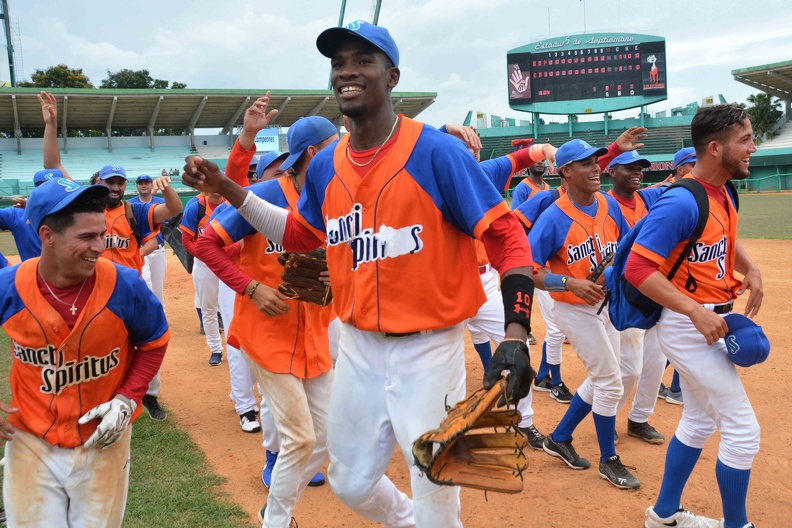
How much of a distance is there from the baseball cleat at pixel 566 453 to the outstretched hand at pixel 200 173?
3401 mm

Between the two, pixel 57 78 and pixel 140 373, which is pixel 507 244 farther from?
pixel 57 78

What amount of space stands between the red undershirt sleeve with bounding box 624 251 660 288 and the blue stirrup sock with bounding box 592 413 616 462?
1.53 m

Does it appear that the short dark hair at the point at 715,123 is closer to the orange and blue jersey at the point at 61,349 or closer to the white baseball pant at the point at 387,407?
the white baseball pant at the point at 387,407

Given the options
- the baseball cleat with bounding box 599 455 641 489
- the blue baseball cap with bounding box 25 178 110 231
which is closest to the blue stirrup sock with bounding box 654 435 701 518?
the baseball cleat with bounding box 599 455 641 489

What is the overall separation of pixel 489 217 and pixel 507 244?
0.44 ft

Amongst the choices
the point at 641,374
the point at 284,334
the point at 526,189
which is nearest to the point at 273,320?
the point at 284,334

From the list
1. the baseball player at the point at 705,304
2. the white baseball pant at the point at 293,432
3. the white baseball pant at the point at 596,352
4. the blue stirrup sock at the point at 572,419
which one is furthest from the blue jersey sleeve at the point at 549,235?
the white baseball pant at the point at 293,432

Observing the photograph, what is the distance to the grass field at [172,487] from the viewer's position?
4.26m

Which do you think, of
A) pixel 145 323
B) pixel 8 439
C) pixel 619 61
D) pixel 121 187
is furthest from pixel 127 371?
pixel 619 61

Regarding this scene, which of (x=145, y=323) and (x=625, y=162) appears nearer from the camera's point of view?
(x=145, y=323)

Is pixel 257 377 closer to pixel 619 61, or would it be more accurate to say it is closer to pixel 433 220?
pixel 433 220

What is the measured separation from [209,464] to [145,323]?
249 centimetres

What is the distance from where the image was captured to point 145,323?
10.5ft

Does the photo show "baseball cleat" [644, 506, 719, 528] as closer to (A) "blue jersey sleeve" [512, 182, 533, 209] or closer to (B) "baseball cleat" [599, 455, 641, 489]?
(B) "baseball cleat" [599, 455, 641, 489]
